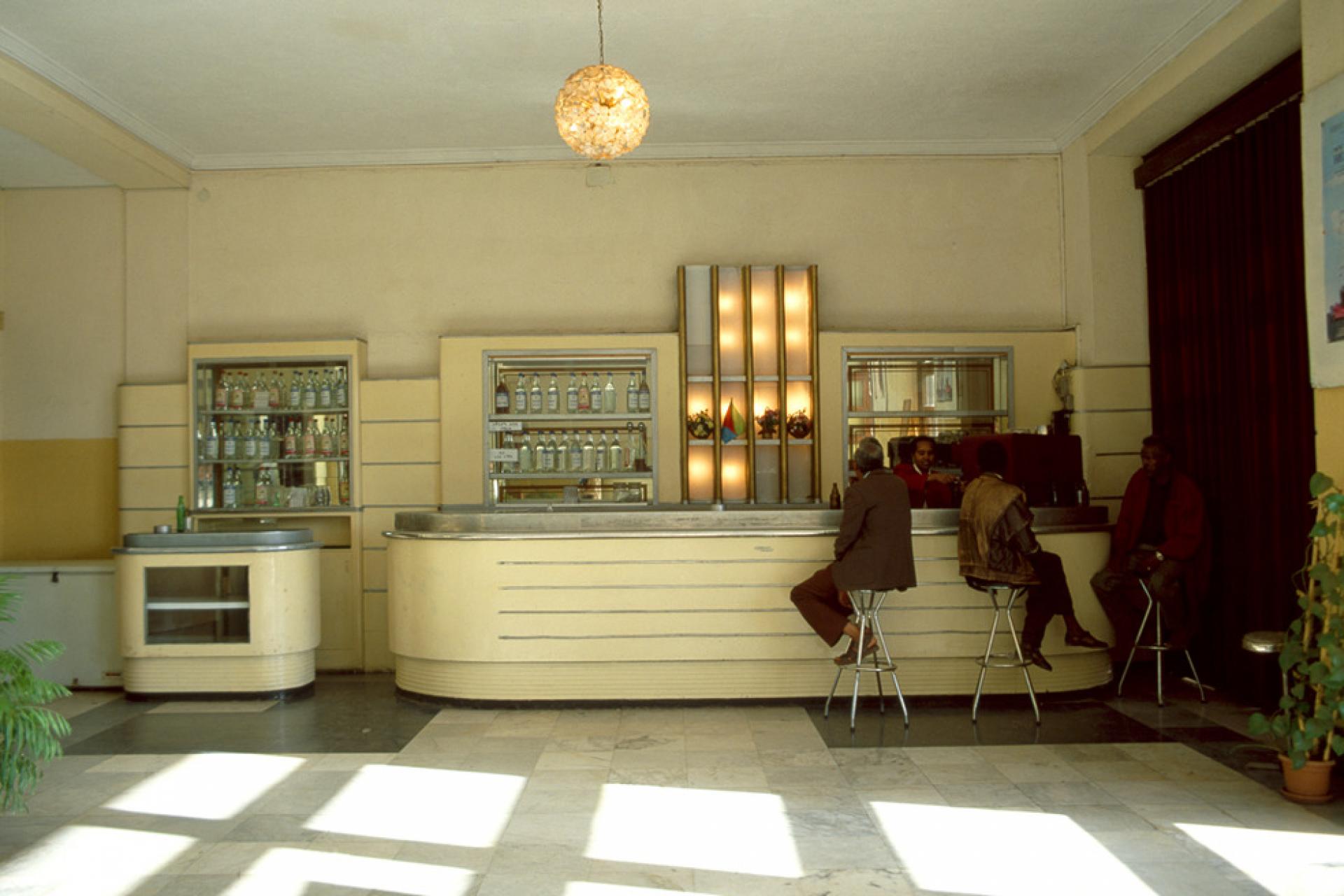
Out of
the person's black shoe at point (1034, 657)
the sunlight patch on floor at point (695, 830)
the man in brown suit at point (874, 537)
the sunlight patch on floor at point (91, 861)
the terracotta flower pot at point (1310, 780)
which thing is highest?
the man in brown suit at point (874, 537)

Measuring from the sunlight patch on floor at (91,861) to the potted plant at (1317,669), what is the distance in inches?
175

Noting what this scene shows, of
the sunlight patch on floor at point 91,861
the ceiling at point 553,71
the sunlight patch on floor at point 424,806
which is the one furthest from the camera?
the ceiling at point 553,71

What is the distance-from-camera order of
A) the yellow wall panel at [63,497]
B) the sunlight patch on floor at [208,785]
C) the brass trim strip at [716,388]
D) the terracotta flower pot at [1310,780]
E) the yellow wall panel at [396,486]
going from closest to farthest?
the terracotta flower pot at [1310,780]
the sunlight patch on floor at [208,785]
the brass trim strip at [716,388]
the yellow wall panel at [396,486]
the yellow wall panel at [63,497]

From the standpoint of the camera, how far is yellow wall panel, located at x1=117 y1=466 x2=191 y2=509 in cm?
800

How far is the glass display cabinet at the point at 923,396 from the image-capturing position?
26.5 ft

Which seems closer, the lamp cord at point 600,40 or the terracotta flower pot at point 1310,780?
the terracotta flower pot at point 1310,780

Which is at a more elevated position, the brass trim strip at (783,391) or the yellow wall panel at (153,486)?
the brass trim strip at (783,391)

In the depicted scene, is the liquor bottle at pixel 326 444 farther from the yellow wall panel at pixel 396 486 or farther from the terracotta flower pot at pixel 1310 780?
the terracotta flower pot at pixel 1310 780

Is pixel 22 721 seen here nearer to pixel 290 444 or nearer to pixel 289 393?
pixel 290 444

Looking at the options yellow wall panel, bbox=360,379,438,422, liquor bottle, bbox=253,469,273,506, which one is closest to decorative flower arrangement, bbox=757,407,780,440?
yellow wall panel, bbox=360,379,438,422

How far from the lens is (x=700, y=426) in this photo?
7961 mm

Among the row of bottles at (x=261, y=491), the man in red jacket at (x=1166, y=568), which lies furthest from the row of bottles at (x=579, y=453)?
the man in red jacket at (x=1166, y=568)

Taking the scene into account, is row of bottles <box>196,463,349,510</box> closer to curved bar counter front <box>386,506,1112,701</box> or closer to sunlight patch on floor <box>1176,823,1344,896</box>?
curved bar counter front <box>386,506,1112,701</box>

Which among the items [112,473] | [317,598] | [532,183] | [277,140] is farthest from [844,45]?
[112,473]
